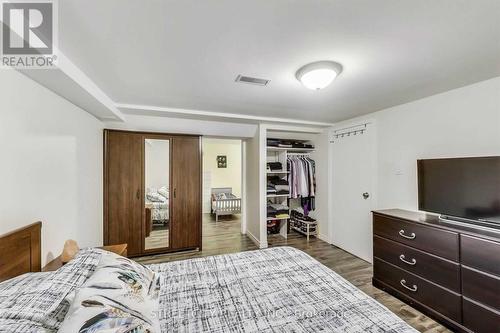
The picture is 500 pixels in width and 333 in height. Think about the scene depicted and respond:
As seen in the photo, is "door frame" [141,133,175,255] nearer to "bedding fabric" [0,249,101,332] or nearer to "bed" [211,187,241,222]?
"bedding fabric" [0,249,101,332]

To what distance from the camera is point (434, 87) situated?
2141 mm

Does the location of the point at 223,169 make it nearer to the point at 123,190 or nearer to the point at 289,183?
the point at 289,183

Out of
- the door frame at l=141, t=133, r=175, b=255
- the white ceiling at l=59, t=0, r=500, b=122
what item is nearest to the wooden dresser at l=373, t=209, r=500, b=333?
the white ceiling at l=59, t=0, r=500, b=122

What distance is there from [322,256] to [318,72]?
109 inches

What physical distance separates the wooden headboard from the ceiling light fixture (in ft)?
7.73

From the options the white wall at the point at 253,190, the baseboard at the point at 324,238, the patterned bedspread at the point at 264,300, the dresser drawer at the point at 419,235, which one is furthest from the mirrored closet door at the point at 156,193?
the dresser drawer at the point at 419,235

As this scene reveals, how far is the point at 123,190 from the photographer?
3.02 metres

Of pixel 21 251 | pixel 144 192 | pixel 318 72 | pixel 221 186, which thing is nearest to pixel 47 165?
pixel 21 251

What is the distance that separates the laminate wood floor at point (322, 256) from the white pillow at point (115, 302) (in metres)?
2.04

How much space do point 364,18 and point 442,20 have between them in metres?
0.45

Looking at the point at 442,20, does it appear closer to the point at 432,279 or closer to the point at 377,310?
the point at 377,310

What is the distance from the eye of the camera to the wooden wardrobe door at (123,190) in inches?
117

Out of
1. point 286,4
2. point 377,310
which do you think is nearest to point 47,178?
point 286,4

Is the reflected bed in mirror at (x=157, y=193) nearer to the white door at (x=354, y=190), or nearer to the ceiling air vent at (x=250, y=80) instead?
the ceiling air vent at (x=250, y=80)
